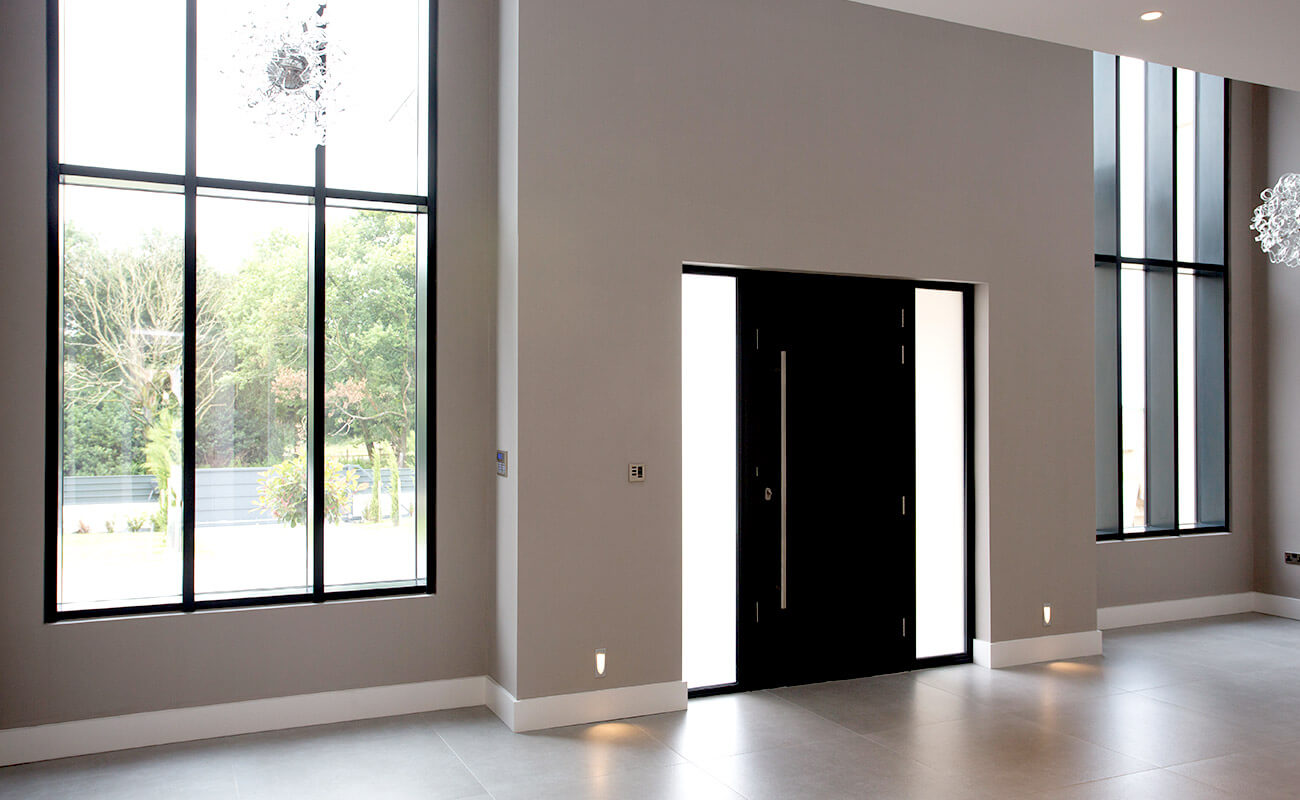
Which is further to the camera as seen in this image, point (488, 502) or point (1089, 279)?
point (1089, 279)

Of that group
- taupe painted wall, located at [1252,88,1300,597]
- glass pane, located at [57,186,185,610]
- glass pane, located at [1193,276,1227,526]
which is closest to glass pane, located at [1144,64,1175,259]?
glass pane, located at [1193,276,1227,526]

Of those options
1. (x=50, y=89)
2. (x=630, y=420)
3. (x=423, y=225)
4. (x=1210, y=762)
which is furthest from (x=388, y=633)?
(x=1210, y=762)

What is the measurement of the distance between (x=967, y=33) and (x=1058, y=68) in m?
0.76

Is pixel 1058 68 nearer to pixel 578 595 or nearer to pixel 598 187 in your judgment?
pixel 598 187

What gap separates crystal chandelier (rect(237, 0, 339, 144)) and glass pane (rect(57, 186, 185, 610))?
1189 mm

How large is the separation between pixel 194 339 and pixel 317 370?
0.57m

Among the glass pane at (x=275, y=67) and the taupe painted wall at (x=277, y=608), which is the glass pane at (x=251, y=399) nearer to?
the taupe painted wall at (x=277, y=608)

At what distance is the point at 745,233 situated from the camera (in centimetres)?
505

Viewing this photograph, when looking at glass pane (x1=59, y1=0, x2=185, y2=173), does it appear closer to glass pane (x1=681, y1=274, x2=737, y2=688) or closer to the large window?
glass pane (x1=681, y1=274, x2=737, y2=688)

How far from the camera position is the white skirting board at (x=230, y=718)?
4.13 metres

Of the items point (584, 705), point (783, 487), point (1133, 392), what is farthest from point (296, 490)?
point (1133, 392)

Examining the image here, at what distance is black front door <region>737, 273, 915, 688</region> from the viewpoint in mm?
5176

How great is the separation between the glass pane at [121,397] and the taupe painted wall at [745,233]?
65.5 inches

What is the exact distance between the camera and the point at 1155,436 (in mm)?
7094
